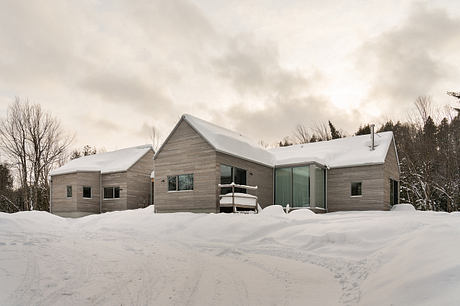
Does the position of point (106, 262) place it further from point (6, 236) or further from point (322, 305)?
point (6, 236)

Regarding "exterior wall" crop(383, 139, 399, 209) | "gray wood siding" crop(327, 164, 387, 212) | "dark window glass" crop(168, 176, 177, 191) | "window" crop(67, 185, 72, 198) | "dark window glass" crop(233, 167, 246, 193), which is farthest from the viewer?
"window" crop(67, 185, 72, 198)

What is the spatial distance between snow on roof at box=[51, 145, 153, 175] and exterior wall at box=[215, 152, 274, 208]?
34.5ft

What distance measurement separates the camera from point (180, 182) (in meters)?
18.5

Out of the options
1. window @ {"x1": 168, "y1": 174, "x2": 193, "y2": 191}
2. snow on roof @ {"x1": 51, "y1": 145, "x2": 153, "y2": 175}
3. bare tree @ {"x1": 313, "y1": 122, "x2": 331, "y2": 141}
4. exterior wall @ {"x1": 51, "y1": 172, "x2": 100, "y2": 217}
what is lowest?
exterior wall @ {"x1": 51, "y1": 172, "x2": 100, "y2": 217}

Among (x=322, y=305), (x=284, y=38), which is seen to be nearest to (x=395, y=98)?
(x=284, y=38)

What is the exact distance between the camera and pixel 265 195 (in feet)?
66.7

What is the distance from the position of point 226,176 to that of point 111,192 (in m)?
12.4

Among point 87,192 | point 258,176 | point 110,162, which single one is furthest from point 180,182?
point 110,162

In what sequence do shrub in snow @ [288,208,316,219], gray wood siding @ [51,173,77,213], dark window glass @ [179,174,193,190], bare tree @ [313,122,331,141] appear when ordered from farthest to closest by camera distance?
1. bare tree @ [313,122,331,141]
2. gray wood siding @ [51,173,77,213]
3. dark window glass @ [179,174,193,190]
4. shrub in snow @ [288,208,316,219]

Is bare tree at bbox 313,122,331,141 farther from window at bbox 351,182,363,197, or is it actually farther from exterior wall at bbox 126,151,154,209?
exterior wall at bbox 126,151,154,209

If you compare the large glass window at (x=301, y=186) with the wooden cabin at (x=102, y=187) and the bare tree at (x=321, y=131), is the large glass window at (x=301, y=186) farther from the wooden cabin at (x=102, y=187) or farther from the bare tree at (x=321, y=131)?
the bare tree at (x=321, y=131)

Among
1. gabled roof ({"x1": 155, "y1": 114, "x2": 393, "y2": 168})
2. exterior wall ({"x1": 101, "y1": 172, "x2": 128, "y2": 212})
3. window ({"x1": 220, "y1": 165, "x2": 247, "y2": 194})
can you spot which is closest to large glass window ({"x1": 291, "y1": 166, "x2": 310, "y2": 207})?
gabled roof ({"x1": 155, "y1": 114, "x2": 393, "y2": 168})

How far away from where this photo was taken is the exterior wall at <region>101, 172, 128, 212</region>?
25.1 metres

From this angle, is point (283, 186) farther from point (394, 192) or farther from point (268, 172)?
point (394, 192)
